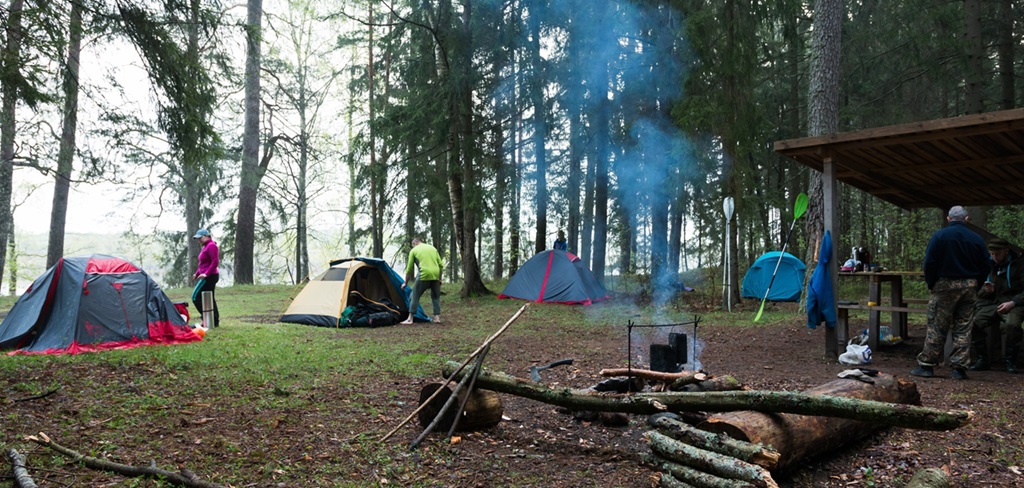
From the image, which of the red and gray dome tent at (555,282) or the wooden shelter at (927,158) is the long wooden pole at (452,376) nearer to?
the wooden shelter at (927,158)

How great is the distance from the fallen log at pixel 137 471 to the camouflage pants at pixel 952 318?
6.35m

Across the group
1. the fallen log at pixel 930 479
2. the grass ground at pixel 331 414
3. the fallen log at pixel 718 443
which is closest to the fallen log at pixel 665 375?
the grass ground at pixel 331 414

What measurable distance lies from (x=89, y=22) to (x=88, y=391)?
10.9ft

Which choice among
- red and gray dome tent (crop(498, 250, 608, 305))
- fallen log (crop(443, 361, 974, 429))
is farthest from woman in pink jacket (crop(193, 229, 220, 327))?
red and gray dome tent (crop(498, 250, 608, 305))

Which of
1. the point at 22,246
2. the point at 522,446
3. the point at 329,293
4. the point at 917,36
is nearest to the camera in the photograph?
the point at 522,446

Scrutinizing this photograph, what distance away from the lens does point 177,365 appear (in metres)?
6.02

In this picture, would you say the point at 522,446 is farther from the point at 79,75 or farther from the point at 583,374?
the point at 79,75

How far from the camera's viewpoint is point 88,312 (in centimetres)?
686

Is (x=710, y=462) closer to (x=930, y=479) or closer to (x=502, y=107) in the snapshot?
(x=930, y=479)

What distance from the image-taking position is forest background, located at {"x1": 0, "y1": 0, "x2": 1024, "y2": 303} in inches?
237

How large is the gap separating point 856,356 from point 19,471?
733 centimetres

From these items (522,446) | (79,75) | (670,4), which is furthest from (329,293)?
(670,4)

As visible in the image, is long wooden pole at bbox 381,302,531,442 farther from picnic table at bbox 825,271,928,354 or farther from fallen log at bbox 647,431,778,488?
picnic table at bbox 825,271,928,354

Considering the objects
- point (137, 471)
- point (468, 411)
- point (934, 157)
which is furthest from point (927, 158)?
point (137, 471)
